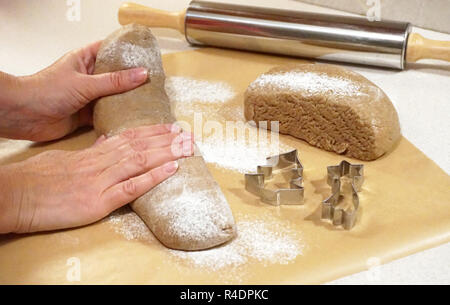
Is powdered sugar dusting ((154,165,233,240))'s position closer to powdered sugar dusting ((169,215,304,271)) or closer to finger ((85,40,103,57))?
powdered sugar dusting ((169,215,304,271))

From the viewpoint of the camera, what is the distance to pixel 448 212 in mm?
1473

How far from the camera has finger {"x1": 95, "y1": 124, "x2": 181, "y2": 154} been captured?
157cm

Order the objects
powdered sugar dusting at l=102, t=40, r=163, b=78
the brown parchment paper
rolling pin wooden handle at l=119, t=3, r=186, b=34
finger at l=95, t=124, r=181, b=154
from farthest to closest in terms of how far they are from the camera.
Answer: rolling pin wooden handle at l=119, t=3, r=186, b=34 → powdered sugar dusting at l=102, t=40, r=163, b=78 → finger at l=95, t=124, r=181, b=154 → the brown parchment paper

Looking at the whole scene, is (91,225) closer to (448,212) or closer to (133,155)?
(133,155)

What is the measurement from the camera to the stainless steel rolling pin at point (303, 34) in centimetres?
207

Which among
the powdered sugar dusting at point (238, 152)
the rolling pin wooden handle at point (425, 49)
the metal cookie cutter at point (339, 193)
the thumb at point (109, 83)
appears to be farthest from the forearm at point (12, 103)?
the rolling pin wooden handle at point (425, 49)

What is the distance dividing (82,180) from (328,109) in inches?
27.0

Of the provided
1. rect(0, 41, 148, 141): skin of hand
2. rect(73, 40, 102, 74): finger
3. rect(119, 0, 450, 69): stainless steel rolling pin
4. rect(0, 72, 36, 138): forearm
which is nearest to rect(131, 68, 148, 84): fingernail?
rect(0, 41, 148, 141): skin of hand

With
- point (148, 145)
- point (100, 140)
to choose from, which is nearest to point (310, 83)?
point (148, 145)

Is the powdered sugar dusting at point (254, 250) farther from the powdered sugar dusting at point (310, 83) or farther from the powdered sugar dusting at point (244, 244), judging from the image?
the powdered sugar dusting at point (310, 83)

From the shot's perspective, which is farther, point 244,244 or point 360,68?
point 360,68

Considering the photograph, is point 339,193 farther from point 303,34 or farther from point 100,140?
point 303,34

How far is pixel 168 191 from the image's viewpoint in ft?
4.77
